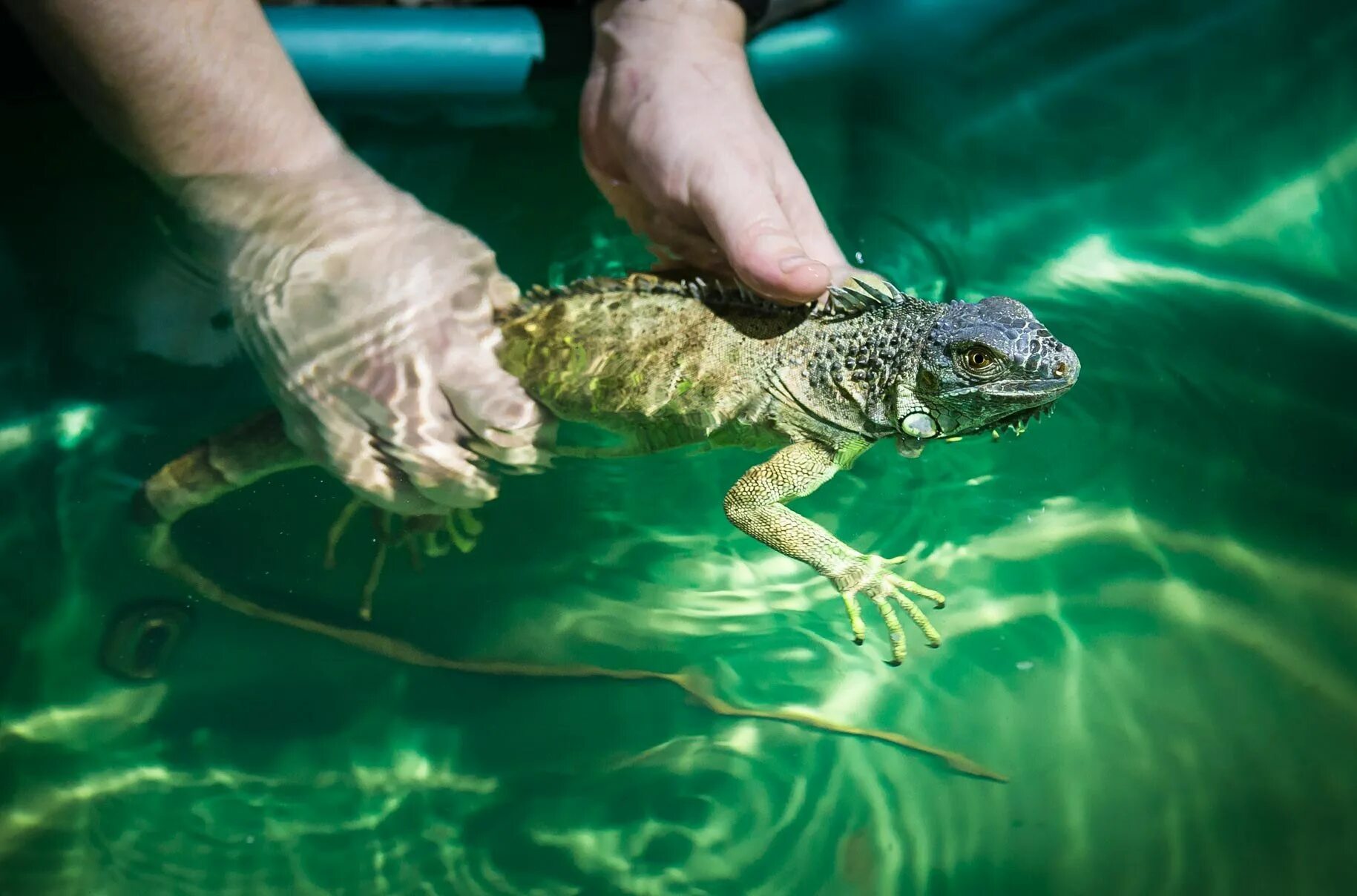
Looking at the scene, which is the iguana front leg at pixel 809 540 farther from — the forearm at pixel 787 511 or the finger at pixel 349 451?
the finger at pixel 349 451

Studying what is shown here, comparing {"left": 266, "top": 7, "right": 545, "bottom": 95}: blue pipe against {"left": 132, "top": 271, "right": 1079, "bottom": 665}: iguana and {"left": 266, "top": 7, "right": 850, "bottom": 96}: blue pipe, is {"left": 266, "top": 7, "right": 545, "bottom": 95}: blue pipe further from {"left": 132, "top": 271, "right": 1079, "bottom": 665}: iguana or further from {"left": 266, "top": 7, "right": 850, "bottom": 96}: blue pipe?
{"left": 132, "top": 271, "right": 1079, "bottom": 665}: iguana

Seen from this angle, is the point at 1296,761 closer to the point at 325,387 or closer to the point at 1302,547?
the point at 1302,547

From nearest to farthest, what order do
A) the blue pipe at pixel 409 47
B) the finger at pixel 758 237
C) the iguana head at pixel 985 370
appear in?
the iguana head at pixel 985 370 → the finger at pixel 758 237 → the blue pipe at pixel 409 47

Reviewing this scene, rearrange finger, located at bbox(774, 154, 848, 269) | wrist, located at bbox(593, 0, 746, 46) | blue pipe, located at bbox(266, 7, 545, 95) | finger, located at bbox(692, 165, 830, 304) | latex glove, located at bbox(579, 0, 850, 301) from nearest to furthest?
1. finger, located at bbox(692, 165, 830, 304)
2. latex glove, located at bbox(579, 0, 850, 301)
3. finger, located at bbox(774, 154, 848, 269)
4. wrist, located at bbox(593, 0, 746, 46)
5. blue pipe, located at bbox(266, 7, 545, 95)

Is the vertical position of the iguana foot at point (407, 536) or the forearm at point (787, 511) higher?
the forearm at point (787, 511)

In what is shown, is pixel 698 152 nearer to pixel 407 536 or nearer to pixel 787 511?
pixel 787 511

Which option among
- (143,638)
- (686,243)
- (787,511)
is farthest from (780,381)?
(143,638)

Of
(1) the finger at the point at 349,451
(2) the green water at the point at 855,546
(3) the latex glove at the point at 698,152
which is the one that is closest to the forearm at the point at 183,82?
(2) the green water at the point at 855,546

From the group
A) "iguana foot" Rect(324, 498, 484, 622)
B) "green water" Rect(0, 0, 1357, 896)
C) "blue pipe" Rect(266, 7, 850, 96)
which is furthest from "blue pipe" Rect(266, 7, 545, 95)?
"iguana foot" Rect(324, 498, 484, 622)
